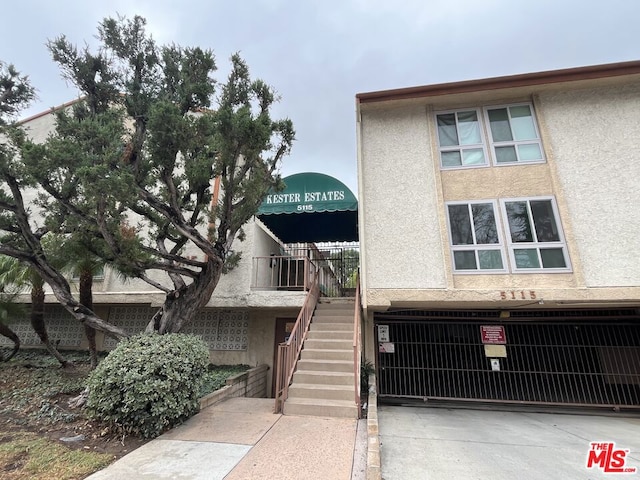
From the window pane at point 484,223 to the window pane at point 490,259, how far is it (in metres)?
0.28

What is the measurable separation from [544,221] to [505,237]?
1032 mm

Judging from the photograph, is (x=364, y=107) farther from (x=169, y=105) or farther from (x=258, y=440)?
(x=258, y=440)

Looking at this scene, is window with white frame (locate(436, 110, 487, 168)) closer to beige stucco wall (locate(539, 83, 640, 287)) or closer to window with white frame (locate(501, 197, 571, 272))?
window with white frame (locate(501, 197, 571, 272))

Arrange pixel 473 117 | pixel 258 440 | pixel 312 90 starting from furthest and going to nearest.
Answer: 1. pixel 312 90
2. pixel 473 117
3. pixel 258 440

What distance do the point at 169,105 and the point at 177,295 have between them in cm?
410

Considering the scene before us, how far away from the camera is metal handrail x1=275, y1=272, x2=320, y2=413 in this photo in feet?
20.4

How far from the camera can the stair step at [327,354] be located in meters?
7.30

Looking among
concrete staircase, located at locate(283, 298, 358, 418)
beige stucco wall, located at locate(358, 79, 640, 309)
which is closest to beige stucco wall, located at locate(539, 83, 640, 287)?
beige stucco wall, located at locate(358, 79, 640, 309)

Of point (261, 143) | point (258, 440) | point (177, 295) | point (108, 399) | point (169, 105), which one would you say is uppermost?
point (169, 105)

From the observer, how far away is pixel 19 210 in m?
6.73

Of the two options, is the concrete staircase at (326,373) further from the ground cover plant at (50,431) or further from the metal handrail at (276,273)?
the ground cover plant at (50,431)

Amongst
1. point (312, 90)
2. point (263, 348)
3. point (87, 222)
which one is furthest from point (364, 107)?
point (263, 348)

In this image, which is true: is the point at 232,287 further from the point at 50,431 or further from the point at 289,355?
the point at 50,431

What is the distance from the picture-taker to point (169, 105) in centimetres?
561
